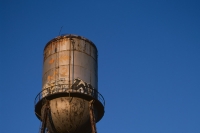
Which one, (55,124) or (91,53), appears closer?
(55,124)

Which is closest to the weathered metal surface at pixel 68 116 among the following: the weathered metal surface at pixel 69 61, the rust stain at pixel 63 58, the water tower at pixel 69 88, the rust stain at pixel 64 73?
the water tower at pixel 69 88

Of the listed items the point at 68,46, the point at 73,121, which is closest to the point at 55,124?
the point at 73,121

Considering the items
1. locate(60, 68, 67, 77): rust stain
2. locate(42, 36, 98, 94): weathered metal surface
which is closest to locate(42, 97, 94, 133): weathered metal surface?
locate(42, 36, 98, 94): weathered metal surface

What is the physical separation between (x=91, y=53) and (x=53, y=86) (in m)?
3.50

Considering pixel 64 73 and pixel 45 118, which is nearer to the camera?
pixel 45 118

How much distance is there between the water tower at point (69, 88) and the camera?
25750 mm

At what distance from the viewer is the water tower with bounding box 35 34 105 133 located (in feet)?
84.5

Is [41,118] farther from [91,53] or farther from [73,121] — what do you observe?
[91,53]

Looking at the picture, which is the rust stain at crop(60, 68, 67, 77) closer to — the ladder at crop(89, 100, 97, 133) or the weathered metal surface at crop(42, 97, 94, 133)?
the weathered metal surface at crop(42, 97, 94, 133)

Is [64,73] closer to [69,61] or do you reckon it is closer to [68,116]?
[69,61]

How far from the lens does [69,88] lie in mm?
26406

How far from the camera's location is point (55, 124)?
25812mm

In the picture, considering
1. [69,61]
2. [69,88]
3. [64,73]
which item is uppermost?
[69,61]

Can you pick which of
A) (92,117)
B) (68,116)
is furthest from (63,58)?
(92,117)
